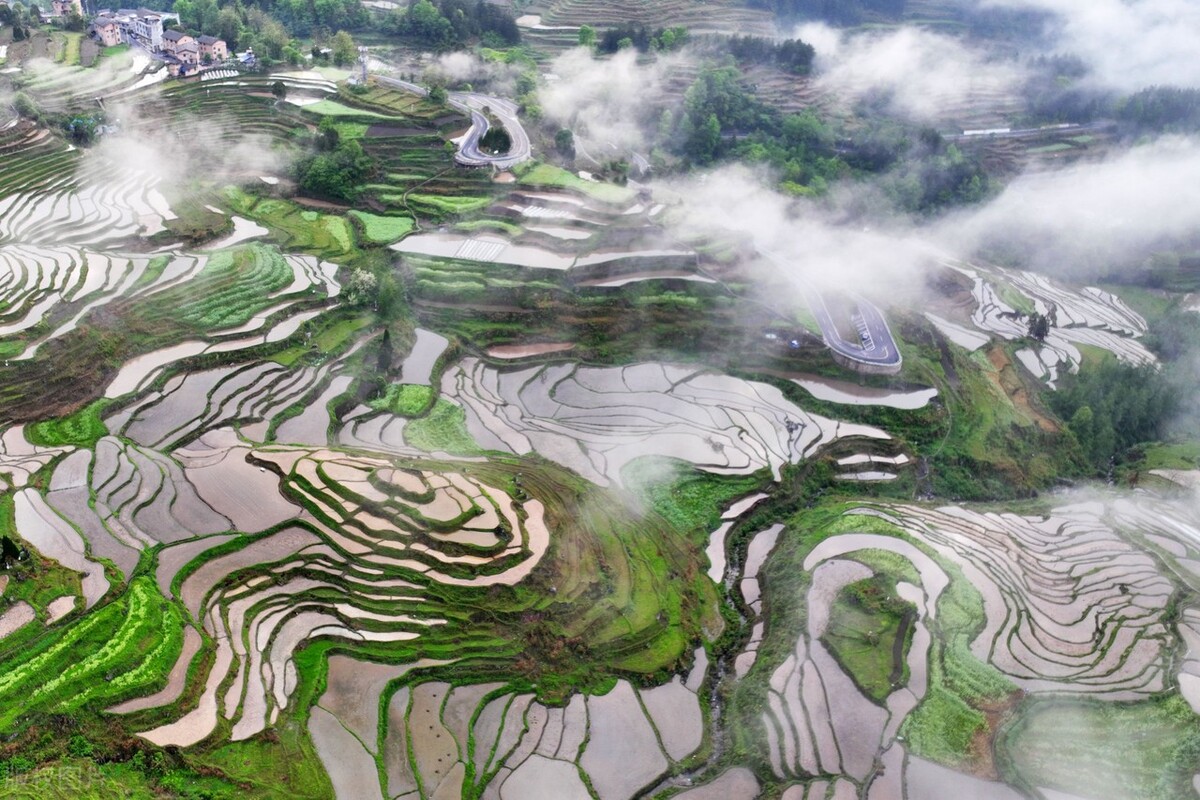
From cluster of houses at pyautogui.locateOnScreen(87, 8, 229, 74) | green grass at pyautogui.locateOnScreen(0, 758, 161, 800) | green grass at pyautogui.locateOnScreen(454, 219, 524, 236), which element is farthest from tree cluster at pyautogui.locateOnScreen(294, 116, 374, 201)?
green grass at pyautogui.locateOnScreen(0, 758, 161, 800)

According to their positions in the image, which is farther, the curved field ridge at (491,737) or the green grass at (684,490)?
the green grass at (684,490)

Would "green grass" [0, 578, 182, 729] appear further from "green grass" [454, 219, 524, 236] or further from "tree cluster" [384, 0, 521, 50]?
"tree cluster" [384, 0, 521, 50]

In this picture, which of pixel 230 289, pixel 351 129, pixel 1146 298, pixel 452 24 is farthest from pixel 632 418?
pixel 452 24

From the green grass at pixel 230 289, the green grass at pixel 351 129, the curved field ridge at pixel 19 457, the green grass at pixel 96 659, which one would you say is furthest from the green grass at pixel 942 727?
the green grass at pixel 351 129

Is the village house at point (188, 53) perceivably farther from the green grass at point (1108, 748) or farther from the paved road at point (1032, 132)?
the green grass at point (1108, 748)

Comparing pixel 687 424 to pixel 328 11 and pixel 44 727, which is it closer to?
pixel 44 727
